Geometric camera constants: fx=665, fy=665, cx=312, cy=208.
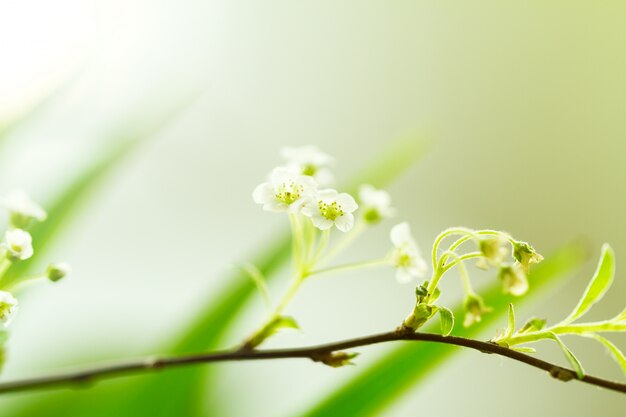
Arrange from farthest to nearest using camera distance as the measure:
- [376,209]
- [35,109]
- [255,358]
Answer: [35,109], [376,209], [255,358]

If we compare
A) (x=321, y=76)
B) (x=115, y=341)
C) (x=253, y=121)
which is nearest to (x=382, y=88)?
(x=321, y=76)

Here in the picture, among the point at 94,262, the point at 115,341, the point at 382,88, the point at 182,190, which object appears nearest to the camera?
the point at 115,341

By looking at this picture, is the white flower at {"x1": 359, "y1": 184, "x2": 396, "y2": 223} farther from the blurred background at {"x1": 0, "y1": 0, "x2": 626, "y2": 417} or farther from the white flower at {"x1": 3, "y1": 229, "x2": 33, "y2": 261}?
the blurred background at {"x1": 0, "y1": 0, "x2": 626, "y2": 417}

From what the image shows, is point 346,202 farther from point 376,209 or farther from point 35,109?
point 35,109

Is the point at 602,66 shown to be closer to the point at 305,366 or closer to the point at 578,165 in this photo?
the point at 578,165

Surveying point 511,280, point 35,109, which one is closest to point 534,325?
point 511,280

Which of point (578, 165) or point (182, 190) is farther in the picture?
→ point (578, 165)

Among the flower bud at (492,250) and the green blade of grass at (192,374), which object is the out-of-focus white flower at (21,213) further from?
the green blade of grass at (192,374)

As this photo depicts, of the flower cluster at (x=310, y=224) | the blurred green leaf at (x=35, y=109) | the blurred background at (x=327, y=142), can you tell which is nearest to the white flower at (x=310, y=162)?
the flower cluster at (x=310, y=224)
